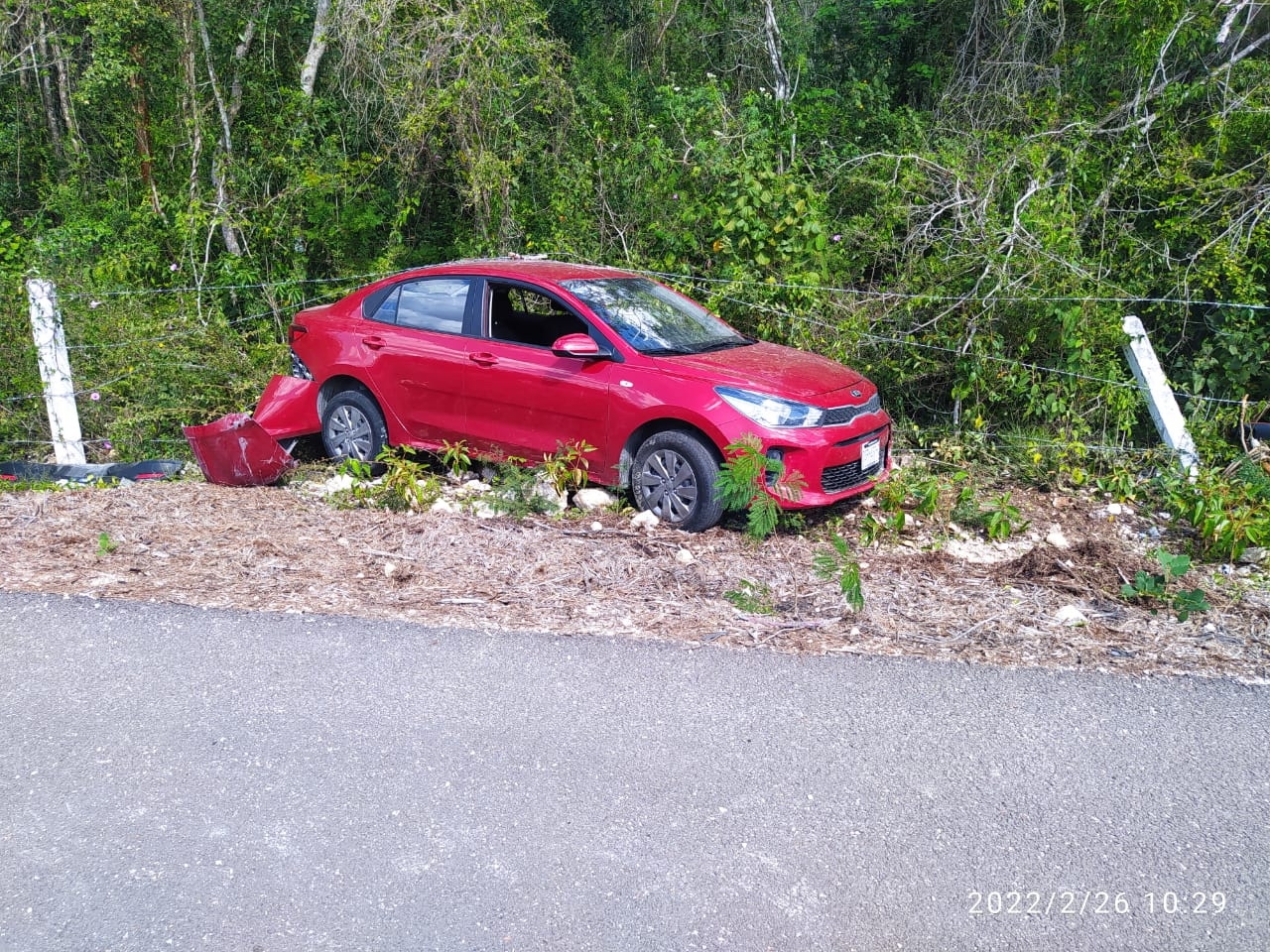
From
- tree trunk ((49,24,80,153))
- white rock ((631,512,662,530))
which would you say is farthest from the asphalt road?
tree trunk ((49,24,80,153))

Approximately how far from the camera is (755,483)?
6.50 m

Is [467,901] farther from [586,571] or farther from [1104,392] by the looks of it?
[1104,392]

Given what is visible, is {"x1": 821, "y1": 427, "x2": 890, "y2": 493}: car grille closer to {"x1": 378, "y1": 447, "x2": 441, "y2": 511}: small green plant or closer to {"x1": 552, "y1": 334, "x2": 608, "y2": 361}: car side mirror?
{"x1": 552, "y1": 334, "x2": 608, "y2": 361}: car side mirror

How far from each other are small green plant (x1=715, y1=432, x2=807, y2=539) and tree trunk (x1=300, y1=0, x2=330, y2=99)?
30.1 ft

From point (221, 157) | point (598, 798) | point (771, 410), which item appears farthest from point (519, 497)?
point (221, 157)

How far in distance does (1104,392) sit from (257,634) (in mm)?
6460

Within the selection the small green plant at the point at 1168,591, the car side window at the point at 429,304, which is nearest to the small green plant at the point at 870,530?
the small green plant at the point at 1168,591

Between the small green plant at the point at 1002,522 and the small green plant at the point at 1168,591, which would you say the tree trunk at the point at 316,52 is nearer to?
the small green plant at the point at 1002,522

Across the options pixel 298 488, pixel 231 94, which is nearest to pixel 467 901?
pixel 298 488

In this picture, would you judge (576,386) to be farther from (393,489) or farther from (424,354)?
(393,489)

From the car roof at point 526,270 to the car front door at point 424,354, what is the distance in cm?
10

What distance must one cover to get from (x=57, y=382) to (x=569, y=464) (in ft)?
14.8

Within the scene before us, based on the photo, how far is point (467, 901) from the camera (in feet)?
11.0

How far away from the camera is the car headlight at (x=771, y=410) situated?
6.73m
